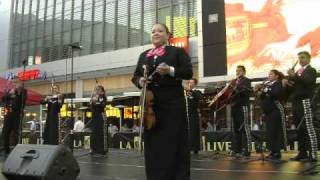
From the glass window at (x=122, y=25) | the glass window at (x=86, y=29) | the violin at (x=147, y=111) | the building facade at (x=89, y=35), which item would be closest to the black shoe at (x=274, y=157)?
the violin at (x=147, y=111)

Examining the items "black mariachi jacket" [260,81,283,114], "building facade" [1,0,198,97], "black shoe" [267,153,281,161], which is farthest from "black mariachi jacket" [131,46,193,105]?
"building facade" [1,0,198,97]

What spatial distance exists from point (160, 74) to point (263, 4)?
625 inches

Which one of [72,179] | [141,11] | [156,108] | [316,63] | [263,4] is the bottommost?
[72,179]

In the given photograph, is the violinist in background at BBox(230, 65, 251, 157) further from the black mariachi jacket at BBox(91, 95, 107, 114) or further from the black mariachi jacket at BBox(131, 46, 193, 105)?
the black mariachi jacket at BBox(131, 46, 193, 105)

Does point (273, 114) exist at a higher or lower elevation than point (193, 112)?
lower

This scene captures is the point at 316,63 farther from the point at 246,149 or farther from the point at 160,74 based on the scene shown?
the point at 160,74

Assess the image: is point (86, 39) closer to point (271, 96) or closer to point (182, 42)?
point (182, 42)

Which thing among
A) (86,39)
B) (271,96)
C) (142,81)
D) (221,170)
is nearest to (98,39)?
(86,39)

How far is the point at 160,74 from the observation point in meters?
4.98

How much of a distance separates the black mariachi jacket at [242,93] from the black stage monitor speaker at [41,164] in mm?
4587

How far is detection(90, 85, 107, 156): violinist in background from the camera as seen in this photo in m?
11.6

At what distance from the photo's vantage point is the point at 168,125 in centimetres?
501

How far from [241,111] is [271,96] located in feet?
2.81

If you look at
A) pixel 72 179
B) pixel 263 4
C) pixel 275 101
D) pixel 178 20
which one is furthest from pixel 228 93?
pixel 178 20
